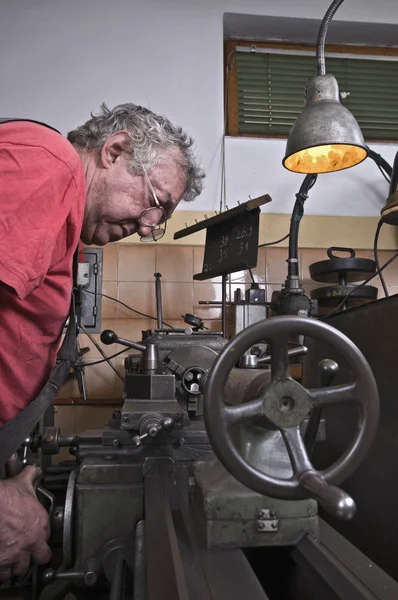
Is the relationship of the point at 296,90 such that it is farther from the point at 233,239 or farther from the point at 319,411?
the point at 319,411

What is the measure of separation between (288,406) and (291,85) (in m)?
3.21

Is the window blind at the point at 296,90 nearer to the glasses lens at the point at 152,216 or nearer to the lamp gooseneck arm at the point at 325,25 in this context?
the lamp gooseneck arm at the point at 325,25

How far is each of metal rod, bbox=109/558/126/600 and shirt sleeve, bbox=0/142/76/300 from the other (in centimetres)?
56

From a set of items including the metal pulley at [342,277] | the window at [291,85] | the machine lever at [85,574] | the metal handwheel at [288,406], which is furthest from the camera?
the window at [291,85]

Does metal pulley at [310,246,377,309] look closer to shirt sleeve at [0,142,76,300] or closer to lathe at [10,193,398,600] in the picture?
lathe at [10,193,398,600]

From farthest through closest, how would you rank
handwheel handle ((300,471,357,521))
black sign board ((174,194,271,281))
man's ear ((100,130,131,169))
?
black sign board ((174,194,271,281)) → man's ear ((100,130,131,169)) → handwheel handle ((300,471,357,521))

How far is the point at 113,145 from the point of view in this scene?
136 centimetres

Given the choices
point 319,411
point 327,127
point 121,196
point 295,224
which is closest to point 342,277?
point 295,224

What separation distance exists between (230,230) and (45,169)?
5.23 feet

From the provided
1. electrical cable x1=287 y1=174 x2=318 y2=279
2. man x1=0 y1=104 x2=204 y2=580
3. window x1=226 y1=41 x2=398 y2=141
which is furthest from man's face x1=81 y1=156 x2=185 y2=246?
window x1=226 y1=41 x2=398 y2=141

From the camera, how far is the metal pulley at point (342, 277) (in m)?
2.48

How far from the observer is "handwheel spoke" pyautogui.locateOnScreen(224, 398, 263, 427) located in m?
0.66

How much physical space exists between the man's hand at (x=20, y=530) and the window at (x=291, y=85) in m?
2.78

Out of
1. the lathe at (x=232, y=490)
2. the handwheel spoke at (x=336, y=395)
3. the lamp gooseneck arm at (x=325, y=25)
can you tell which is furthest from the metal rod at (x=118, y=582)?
the lamp gooseneck arm at (x=325, y=25)
